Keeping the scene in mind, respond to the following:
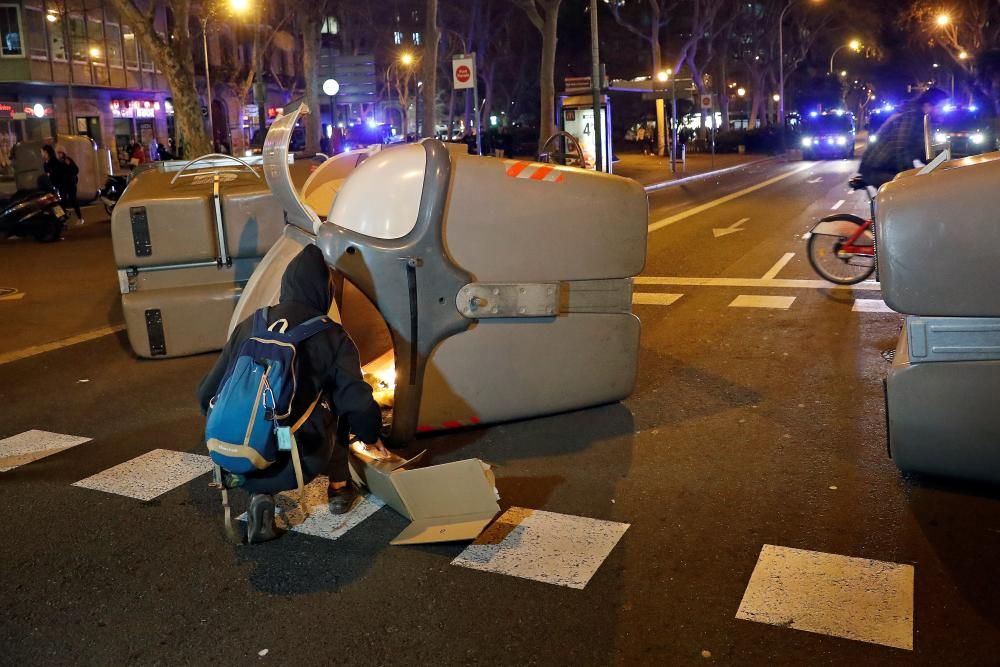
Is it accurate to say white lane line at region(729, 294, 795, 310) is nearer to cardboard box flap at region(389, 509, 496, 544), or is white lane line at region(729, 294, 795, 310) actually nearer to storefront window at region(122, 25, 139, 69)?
cardboard box flap at region(389, 509, 496, 544)

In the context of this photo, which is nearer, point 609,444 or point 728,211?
point 609,444

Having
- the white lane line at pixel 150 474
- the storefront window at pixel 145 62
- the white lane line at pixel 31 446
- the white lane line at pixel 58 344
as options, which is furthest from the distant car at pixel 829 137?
the white lane line at pixel 150 474

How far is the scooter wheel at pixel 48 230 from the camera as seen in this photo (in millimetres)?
19438

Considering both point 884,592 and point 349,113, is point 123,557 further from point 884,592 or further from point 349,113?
point 349,113

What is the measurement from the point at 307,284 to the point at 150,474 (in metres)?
1.85

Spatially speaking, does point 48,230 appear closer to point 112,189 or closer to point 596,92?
point 112,189

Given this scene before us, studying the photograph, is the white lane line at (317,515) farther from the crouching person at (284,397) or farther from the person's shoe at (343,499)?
the crouching person at (284,397)

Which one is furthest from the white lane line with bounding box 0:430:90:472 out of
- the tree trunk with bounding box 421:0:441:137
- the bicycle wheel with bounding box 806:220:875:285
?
the tree trunk with bounding box 421:0:441:137

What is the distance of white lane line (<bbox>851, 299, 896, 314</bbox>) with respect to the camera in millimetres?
9617

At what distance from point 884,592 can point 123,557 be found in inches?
130

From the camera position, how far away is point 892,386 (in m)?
4.77

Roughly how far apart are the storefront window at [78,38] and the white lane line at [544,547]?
145ft

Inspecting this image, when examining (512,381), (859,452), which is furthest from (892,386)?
(512,381)

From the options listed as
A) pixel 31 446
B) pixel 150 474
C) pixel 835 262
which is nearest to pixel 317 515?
pixel 150 474
